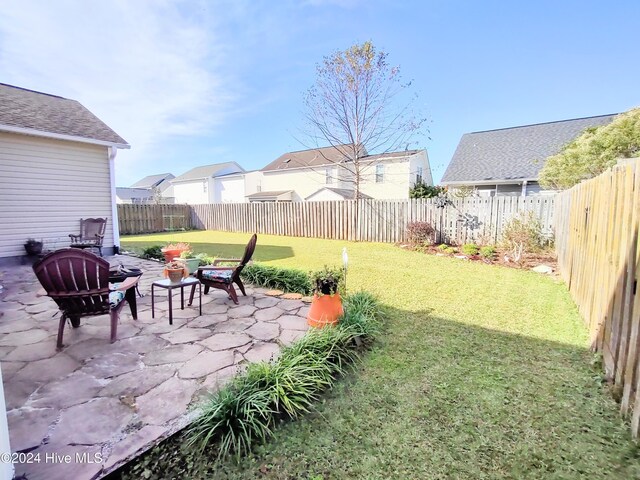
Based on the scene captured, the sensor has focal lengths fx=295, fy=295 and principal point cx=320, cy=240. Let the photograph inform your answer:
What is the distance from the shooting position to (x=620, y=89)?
39.8 feet

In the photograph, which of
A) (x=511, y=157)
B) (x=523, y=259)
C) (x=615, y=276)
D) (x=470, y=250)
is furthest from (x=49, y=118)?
(x=511, y=157)

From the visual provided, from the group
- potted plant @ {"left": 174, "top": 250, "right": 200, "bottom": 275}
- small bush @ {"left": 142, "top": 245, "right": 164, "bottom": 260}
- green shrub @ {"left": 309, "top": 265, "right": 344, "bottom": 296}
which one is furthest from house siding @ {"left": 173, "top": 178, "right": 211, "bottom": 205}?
green shrub @ {"left": 309, "top": 265, "right": 344, "bottom": 296}

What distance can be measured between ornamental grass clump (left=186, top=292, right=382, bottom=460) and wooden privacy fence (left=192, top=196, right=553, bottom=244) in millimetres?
7499

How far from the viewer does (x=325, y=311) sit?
134 inches

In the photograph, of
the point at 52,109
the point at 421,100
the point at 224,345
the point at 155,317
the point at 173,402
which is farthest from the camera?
the point at 421,100

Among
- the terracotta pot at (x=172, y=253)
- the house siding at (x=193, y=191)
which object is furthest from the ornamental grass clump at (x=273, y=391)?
the house siding at (x=193, y=191)

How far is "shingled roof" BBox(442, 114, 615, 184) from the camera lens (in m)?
15.0

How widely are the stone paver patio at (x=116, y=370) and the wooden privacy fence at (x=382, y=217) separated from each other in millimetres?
6999

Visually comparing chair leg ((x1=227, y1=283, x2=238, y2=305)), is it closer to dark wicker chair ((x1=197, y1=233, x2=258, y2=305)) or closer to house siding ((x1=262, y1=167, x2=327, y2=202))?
dark wicker chair ((x1=197, y1=233, x2=258, y2=305))

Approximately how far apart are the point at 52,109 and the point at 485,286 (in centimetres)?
1246

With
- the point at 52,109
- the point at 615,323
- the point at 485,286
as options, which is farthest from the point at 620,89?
the point at 52,109

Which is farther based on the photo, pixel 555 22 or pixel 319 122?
pixel 319 122

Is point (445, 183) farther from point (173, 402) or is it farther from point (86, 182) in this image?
point (173, 402)

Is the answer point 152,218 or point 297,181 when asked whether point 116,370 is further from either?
point 297,181
